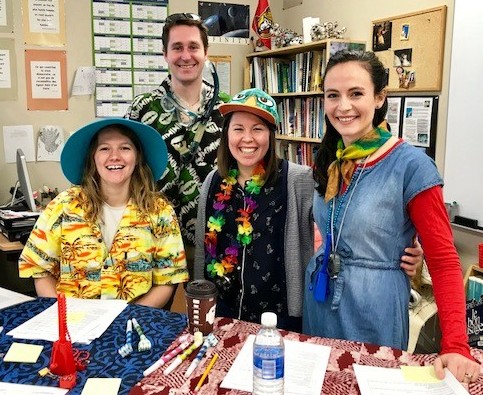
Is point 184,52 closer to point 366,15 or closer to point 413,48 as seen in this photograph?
point 413,48

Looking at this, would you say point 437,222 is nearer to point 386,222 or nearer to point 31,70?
point 386,222

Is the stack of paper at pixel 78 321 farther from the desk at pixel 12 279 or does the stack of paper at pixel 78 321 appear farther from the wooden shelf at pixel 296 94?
the wooden shelf at pixel 296 94

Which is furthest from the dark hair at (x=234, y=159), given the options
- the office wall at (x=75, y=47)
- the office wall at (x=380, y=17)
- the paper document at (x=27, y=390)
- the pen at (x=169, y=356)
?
the office wall at (x=75, y=47)

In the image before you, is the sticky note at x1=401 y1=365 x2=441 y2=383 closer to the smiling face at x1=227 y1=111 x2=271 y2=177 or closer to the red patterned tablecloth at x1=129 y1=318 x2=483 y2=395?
the red patterned tablecloth at x1=129 y1=318 x2=483 y2=395

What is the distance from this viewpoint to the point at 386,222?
1502 millimetres

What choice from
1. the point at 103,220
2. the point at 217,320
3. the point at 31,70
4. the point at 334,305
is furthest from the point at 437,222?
the point at 31,70

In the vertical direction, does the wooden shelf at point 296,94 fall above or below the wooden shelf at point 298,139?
above

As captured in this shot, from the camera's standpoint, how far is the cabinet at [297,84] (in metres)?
3.76

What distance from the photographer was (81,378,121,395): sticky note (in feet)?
3.89

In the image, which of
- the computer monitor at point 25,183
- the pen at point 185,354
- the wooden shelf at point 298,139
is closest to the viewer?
the pen at point 185,354

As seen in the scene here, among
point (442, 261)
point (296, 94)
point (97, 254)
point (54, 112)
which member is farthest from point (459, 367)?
point (54, 112)

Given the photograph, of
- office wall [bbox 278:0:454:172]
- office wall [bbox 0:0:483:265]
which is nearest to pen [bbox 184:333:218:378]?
office wall [bbox 278:0:454:172]

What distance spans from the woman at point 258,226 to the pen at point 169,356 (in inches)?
18.4

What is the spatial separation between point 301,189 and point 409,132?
5.06 feet
